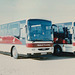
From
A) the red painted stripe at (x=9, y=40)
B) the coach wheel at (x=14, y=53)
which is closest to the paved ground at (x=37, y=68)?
Result: the coach wheel at (x=14, y=53)

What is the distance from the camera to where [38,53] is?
1142 cm

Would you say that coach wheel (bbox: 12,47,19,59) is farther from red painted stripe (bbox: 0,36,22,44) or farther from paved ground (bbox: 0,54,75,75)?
paved ground (bbox: 0,54,75,75)

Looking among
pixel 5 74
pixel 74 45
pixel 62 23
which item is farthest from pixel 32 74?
pixel 62 23

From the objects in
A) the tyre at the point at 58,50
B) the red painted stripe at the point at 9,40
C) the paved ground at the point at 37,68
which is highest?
the red painted stripe at the point at 9,40

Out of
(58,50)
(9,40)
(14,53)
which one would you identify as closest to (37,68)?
(14,53)

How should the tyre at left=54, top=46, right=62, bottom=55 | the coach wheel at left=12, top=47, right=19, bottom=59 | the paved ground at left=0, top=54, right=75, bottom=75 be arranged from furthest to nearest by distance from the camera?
the tyre at left=54, top=46, right=62, bottom=55
the coach wheel at left=12, top=47, right=19, bottom=59
the paved ground at left=0, top=54, right=75, bottom=75

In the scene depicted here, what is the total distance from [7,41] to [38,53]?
139 inches

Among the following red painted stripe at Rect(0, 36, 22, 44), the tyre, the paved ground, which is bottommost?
the paved ground

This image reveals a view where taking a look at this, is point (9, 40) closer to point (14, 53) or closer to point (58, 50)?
point (14, 53)

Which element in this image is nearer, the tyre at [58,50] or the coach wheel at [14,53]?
the coach wheel at [14,53]

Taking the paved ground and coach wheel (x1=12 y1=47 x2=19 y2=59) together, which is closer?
the paved ground

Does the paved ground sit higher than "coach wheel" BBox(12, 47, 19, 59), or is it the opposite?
"coach wheel" BBox(12, 47, 19, 59)

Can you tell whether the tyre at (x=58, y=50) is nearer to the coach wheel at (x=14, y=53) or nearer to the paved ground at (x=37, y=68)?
the coach wheel at (x=14, y=53)

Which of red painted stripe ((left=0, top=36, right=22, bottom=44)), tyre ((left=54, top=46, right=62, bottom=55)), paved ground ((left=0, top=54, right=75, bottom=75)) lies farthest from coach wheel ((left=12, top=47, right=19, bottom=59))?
tyre ((left=54, top=46, right=62, bottom=55))
